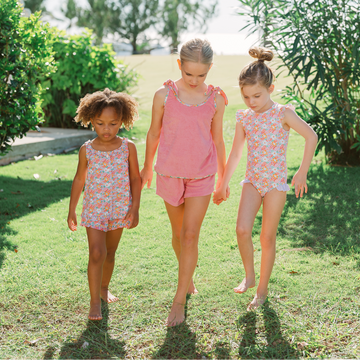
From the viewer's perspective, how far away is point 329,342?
8.26 feet

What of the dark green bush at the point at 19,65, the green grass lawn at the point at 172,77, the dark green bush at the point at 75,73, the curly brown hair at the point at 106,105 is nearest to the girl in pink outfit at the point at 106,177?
the curly brown hair at the point at 106,105

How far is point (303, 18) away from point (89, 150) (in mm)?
4249

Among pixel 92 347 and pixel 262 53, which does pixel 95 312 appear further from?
pixel 262 53

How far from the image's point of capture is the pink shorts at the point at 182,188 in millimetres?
2840

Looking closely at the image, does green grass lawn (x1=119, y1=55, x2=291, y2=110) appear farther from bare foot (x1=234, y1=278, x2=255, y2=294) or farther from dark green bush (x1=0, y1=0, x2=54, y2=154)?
bare foot (x1=234, y1=278, x2=255, y2=294)

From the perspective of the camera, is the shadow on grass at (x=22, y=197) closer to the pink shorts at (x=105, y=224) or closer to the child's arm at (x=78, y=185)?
the child's arm at (x=78, y=185)

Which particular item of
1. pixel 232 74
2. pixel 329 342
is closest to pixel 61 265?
pixel 329 342

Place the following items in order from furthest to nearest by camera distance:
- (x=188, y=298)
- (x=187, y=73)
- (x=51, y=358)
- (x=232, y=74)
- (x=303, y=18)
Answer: (x=232, y=74) < (x=303, y=18) < (x=188, y=298) < (x=187, y=73) < (x=51, y=358)

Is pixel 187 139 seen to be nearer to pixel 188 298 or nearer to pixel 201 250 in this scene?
pixel 188 298

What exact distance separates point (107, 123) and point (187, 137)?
54 cm

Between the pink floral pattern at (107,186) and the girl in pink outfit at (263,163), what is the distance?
0.75 meters

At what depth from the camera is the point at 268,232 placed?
290 cm

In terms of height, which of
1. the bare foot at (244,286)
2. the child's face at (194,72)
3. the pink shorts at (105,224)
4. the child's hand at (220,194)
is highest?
the child's face at (194,72)

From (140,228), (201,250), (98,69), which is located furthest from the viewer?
(98,69)
